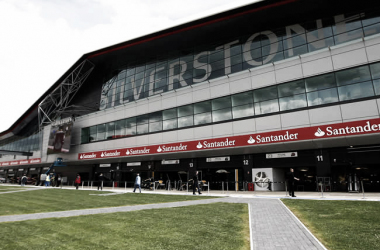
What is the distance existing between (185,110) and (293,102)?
10834 millimetres

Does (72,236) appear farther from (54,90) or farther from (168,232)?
(54,90)

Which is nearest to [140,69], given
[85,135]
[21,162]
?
[85,135]

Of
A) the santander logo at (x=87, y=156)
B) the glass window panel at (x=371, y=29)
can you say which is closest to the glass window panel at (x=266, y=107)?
the glass window panel at (x=371, y=29)

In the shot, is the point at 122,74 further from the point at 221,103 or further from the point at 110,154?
the point at 221,103

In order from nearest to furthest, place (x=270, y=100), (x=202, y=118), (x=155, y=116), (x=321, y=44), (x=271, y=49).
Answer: (x=321, y=44) < (x=270, y=100) < (x=271, y=49) < (x=202, y=118) < (x=155, y=116)

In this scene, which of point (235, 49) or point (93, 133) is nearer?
point (235, 49)

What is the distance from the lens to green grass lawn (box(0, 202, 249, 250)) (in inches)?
201

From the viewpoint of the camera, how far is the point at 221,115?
78.2ft

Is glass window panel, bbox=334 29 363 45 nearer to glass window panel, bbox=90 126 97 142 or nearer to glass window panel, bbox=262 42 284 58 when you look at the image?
glass window panel, bbox=262 42 284 58

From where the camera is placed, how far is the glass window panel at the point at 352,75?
17438 millimetres

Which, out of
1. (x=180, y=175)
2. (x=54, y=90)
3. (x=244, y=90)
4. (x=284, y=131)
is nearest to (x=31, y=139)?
(x=54, y=90)

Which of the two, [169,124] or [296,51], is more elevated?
[296,51]

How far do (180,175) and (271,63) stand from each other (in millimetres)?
15305

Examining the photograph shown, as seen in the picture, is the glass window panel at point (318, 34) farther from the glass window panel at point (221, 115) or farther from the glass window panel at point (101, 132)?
the glass window panel at point (101, 132)
